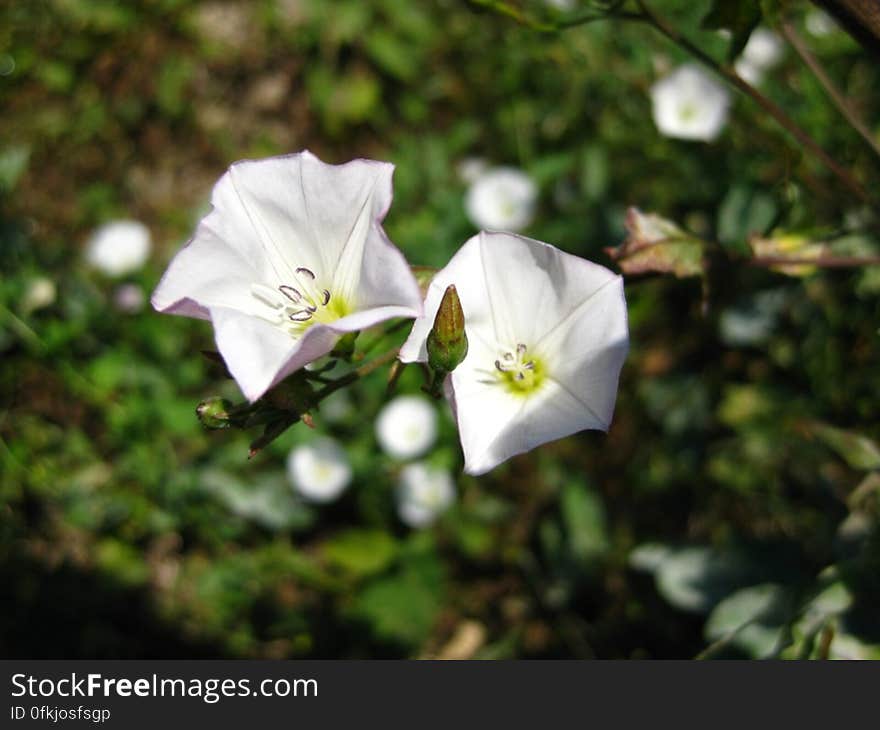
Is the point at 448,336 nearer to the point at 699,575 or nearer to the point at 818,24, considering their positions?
the point at 699,575

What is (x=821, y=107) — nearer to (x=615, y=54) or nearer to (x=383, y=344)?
(x=615, y=54)

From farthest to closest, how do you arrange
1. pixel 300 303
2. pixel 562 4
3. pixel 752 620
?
pixel 562 4, pixel 752 620, pixel 300 303

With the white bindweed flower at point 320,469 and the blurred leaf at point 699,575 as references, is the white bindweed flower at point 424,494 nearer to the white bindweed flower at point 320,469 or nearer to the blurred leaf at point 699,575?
the white bindweed flower at point 320,469

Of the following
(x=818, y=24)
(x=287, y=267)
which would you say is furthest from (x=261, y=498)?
(x=818, y=24)

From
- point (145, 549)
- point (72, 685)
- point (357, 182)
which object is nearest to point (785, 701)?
point (357, 182)

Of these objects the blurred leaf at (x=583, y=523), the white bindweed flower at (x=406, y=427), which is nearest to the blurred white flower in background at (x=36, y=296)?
the white bindweed flower at (x=406, y=427)

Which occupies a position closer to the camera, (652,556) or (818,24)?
(652,556)
